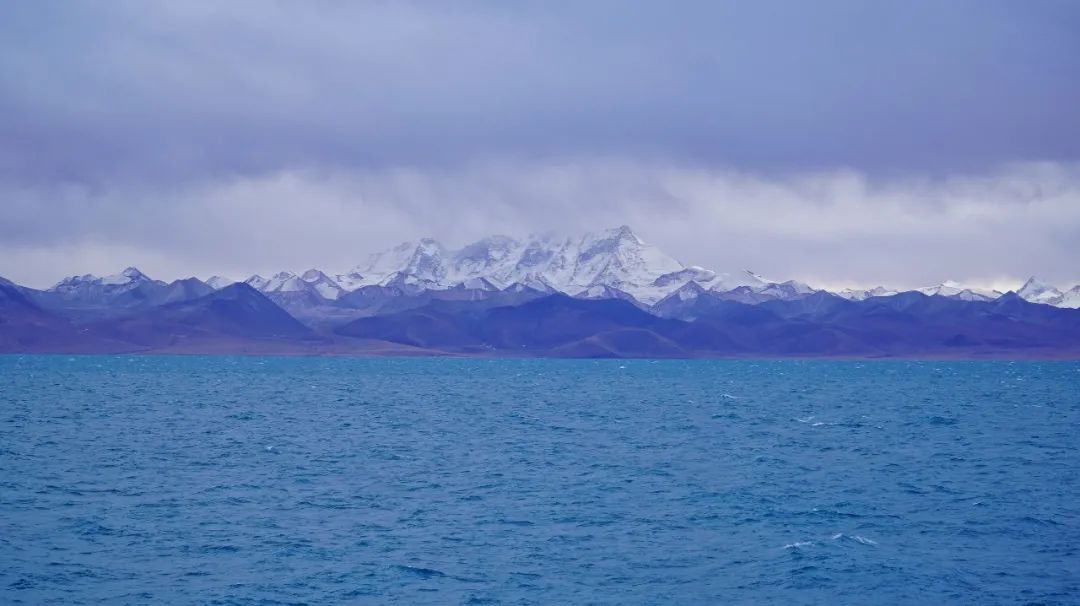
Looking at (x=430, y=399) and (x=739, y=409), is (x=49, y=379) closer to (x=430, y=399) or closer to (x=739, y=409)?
(x=430, y=399)

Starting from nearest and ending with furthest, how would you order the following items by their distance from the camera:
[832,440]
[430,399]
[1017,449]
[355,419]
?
[1017,449] < [832,440] < [355,419] < [430,399]

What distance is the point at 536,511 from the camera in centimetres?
4559

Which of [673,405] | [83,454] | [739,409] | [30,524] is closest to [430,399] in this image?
[673,405]

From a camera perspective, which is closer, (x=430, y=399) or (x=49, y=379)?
(x=430, y=399)

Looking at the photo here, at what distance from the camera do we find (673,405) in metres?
116

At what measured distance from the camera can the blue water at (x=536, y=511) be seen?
110 ft

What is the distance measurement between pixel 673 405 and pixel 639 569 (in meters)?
81.4

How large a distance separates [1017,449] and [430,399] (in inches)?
2757

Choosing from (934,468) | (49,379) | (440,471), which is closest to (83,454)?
(440,471)

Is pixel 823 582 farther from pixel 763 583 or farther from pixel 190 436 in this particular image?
pixel 190 436

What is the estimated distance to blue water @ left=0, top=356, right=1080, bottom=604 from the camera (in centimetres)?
3359

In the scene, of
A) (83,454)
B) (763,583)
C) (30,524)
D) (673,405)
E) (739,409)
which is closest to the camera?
(763,583)

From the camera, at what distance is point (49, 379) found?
174500mm

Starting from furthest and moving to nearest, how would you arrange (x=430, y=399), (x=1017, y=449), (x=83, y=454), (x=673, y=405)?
(x=430, y=399), (x=673, y=405), (x=1017, y=449), (x=83, y=454)
